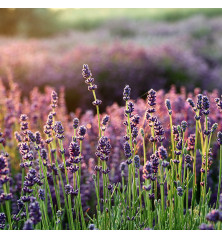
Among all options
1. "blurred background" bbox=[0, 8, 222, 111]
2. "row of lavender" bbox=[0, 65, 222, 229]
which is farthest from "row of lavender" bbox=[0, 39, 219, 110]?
"row of lavender" bbox=[0, 65, 222, 229]

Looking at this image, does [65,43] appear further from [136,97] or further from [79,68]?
[136,97]

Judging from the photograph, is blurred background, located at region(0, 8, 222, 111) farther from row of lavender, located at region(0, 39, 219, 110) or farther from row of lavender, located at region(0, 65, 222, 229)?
row of lavender, located at region(0, 65, 222, 229)

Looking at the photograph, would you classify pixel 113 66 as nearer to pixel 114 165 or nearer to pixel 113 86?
pixel 113 86

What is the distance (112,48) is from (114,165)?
1.00m

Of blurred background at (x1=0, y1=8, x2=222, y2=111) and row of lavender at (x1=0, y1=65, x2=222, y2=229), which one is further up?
blurred background at (x1=0, y1=8, x2=222, y2=111)

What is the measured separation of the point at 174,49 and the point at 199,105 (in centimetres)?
137

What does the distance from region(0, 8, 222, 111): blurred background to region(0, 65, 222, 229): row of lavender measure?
0.19 meters

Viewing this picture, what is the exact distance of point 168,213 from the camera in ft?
7.57

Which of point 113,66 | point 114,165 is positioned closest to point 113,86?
point 113,66

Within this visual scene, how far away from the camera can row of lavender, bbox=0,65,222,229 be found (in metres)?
2.07

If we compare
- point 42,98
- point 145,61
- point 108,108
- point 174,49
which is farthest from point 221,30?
point 42,98

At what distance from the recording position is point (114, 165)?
2.94m

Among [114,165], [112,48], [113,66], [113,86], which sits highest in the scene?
[112,48]
